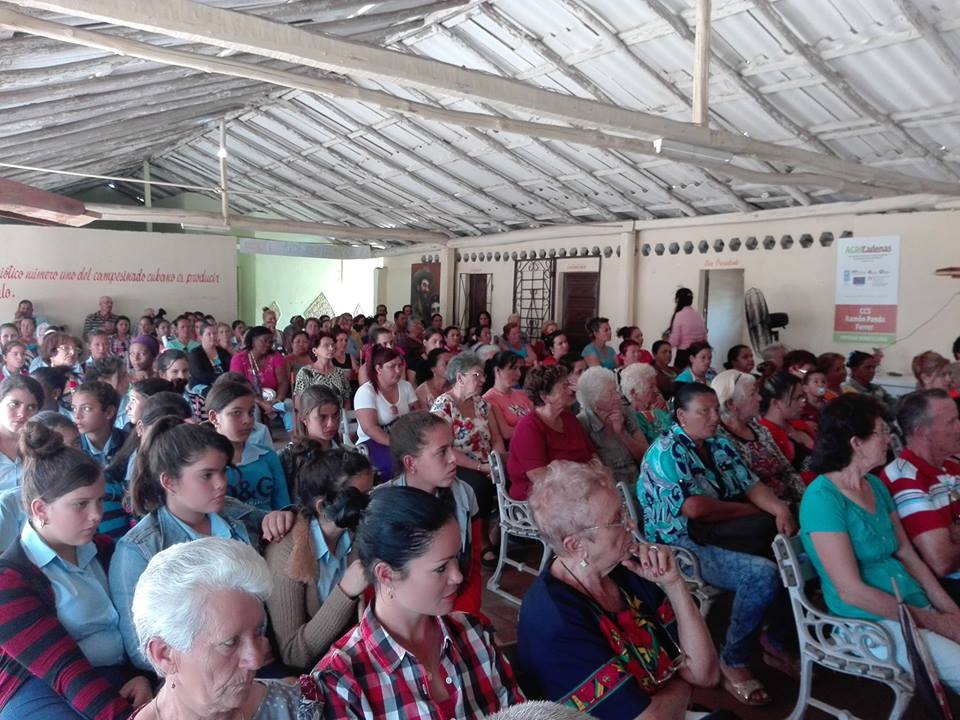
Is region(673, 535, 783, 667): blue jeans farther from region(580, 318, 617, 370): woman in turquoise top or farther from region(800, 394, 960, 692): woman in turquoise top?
region(580, 318, 617, 370): woman in turquoise top

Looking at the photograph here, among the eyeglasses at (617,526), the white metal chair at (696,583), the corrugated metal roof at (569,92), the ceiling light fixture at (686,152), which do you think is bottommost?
the white metal chair at (696,583)

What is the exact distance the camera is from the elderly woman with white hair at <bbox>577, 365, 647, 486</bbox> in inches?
166

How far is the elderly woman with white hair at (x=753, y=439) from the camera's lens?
12.2 feet

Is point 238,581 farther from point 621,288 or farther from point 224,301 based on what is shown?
Answer: point 224,301

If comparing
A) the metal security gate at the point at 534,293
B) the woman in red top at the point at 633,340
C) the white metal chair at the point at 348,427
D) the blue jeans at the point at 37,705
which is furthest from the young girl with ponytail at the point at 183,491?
the metal security gate at the point at 534,293

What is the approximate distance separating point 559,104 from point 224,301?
11698 millimetres

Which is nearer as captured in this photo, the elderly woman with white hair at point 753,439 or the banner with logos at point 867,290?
the elderly woman with white hair at point 753,439

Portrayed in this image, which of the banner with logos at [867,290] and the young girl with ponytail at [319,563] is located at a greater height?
the banner with logos at [867,290]

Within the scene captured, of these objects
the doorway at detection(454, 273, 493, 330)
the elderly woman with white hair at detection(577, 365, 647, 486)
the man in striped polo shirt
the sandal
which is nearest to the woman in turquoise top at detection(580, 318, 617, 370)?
the elderly woman with white hair at detection(577, 365, 647, 486)

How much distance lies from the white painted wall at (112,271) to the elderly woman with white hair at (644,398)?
11120mm

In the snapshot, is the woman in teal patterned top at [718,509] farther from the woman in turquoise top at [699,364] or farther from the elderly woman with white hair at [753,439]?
the woman in turquoise top at [699,364]

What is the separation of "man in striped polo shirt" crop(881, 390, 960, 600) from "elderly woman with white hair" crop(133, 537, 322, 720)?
2446 millimetres

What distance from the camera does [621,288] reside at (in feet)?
33.9

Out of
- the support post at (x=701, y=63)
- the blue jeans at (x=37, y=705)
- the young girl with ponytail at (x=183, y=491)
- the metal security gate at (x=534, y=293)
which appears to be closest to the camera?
the blue jeans at (x=37, y=705)
